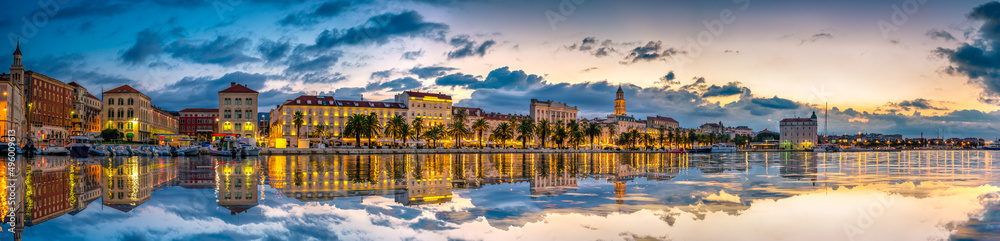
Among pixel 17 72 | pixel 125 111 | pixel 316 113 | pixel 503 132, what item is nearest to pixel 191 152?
pixel 17 72

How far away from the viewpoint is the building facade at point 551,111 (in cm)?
16934

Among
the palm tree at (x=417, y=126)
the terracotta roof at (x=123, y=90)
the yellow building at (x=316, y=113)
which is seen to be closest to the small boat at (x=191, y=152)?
the yellow building at (x=316, y=113)

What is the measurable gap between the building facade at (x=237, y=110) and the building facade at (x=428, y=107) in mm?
35092

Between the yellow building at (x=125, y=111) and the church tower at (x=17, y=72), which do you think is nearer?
the church tower at (x=17, y=72)

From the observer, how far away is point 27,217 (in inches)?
461

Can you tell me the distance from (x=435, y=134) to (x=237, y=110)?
130 feet

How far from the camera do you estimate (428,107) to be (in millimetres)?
136625

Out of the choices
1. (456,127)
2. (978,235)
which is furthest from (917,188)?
(456,127)

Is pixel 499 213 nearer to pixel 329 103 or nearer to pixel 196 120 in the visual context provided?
pixel 329 103

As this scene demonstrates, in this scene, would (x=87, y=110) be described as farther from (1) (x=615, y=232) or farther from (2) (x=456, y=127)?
(1) (x=615, y=232)

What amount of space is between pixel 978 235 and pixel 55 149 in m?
80.3

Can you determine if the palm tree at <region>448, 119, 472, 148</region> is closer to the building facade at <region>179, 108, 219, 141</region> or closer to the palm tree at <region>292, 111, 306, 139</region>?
the palm tree at <region>292, 111, 306, 139</region>

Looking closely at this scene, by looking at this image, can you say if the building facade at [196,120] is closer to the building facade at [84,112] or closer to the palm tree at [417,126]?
the building facade at [84,112]

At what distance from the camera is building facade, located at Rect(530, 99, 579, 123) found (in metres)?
169
